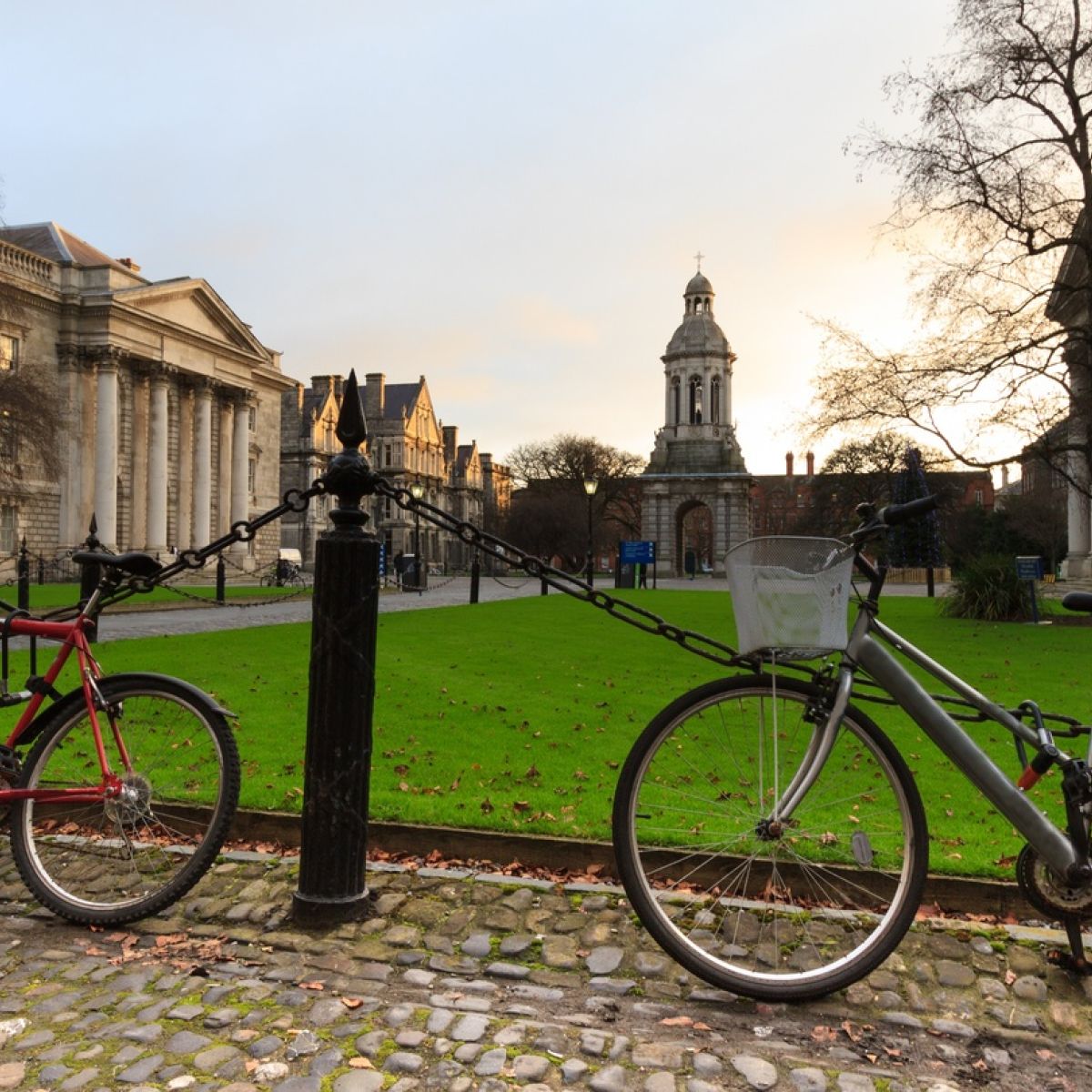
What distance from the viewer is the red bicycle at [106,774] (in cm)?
379

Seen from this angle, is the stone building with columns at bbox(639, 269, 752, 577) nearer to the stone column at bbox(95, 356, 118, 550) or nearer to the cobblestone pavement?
the stone column at bbox(95, 356, 118, 550)

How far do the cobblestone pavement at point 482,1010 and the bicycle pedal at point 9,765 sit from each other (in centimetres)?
54

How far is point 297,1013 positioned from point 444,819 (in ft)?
5.91

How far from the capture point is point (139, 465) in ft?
174

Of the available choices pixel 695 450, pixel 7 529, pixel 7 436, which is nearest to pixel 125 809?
pixel 7 436

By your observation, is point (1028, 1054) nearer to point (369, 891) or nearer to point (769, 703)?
point (769, 703)

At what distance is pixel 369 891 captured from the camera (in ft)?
13.0

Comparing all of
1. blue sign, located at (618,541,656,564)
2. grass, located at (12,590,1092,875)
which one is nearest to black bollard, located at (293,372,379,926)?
grass, located at (12,590,1092,875)

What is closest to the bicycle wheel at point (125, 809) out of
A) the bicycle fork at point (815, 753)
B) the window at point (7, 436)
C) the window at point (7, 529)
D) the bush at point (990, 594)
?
the bicycle fork at point (815, 753)

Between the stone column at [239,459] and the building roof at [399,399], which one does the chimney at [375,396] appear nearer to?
the building roof at [399,399]

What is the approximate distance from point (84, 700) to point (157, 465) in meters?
52.9

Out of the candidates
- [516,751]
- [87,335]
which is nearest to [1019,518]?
[87,335]

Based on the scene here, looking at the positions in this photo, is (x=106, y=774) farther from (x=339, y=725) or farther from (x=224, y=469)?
(x=224, y=469)

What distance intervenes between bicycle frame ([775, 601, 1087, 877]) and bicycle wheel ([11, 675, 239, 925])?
2167mm
